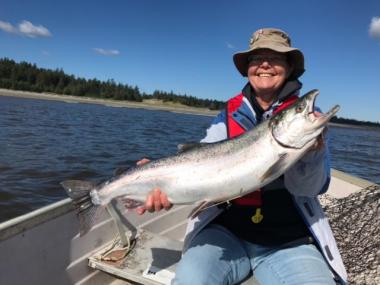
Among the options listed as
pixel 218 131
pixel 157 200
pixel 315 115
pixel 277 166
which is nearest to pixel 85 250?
pixel 157 200

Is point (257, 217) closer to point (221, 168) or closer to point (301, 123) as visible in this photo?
point (221, 168)

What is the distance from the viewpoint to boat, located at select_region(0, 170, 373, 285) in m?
3.86

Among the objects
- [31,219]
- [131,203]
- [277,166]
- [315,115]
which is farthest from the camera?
[31,219]

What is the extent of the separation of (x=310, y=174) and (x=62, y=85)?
126 m

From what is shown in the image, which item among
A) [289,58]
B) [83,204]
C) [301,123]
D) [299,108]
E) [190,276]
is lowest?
[190,276]

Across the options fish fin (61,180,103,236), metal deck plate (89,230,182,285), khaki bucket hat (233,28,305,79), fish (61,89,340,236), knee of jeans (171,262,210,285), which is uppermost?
khaki bucket hat (233,28,305,79)

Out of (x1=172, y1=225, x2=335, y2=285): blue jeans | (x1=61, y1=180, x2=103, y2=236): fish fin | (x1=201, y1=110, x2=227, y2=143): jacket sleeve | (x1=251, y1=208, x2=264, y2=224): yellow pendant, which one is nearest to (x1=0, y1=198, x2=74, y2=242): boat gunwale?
(x1=61, y1=180, x2=103, y2=236): fish fin

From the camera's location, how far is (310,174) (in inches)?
135

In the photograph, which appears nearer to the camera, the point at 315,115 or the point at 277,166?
the point at 315,115

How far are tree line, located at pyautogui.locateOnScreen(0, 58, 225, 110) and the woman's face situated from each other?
97151 millimetres

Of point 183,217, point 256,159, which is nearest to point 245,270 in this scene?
point 256,159

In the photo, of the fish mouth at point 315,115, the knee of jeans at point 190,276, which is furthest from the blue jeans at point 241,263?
the fish mouth at point 315,115

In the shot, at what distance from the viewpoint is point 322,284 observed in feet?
10.7

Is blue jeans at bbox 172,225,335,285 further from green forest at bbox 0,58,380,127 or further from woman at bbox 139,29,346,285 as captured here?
green forest at bbox 0,58,380,127
